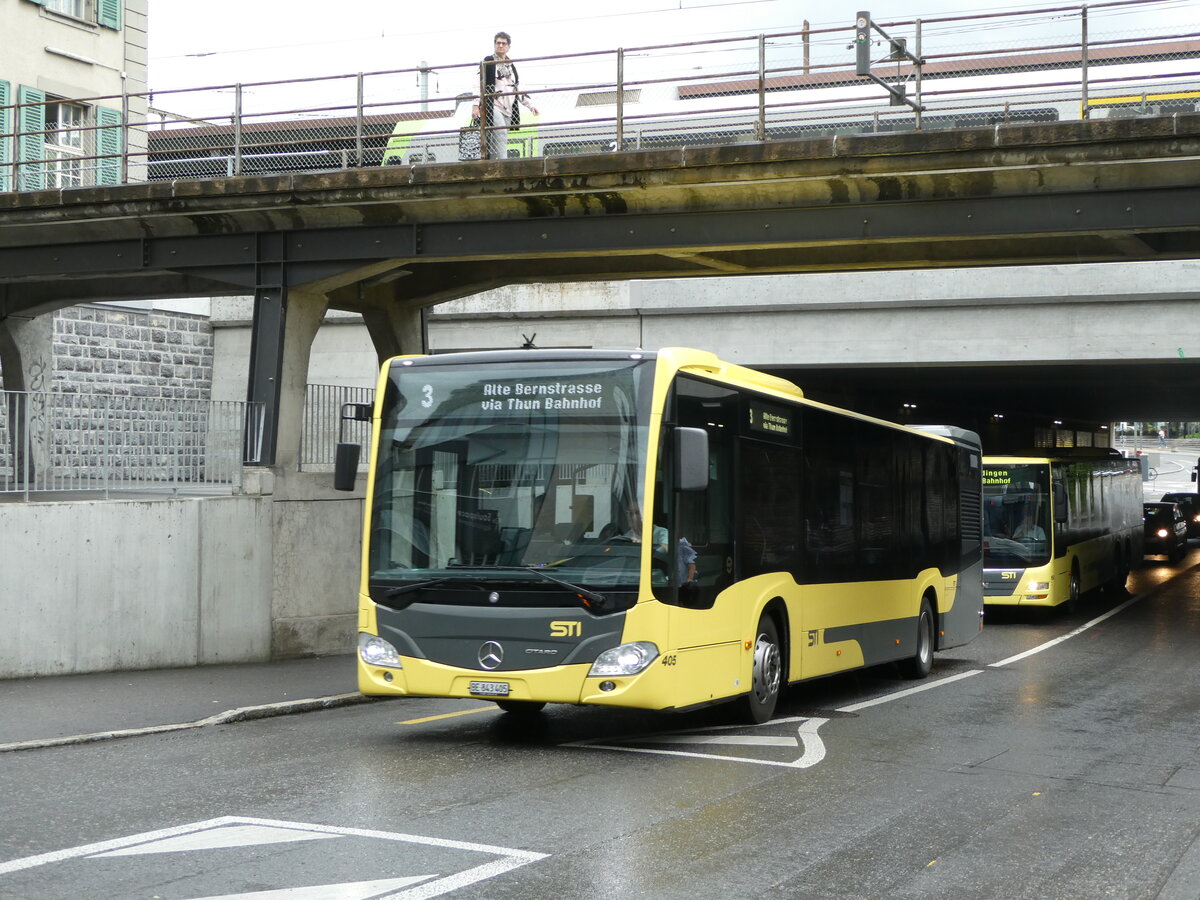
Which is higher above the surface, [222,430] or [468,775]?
[222,430]

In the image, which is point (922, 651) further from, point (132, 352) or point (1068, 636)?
point (132, 352)

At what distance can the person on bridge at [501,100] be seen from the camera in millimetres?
17047

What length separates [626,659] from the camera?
9664 mm

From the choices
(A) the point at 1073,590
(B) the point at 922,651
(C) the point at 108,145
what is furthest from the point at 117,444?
(A) the point at 1073,590

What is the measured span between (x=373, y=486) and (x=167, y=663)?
588 cm

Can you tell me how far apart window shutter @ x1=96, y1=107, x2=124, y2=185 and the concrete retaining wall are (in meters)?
9.37

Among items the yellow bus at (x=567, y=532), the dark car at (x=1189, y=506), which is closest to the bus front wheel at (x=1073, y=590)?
the yellow bus at (x=567, y=532)

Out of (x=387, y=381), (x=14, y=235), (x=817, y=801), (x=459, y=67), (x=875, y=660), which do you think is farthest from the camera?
(x=14, y=235)

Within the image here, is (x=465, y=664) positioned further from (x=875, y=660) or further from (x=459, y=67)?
(x=459, y=67)

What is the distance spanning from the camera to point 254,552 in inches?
638

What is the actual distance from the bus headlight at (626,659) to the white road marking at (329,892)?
371 centimetres

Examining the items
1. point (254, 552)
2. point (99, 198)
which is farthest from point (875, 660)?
point (99, 198)

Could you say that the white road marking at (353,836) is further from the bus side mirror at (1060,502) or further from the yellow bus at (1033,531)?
the bus side mirror at (1060,502)

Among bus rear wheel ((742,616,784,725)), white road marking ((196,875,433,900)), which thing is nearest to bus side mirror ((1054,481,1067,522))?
bus rear wheel ((742,616,784,725))
